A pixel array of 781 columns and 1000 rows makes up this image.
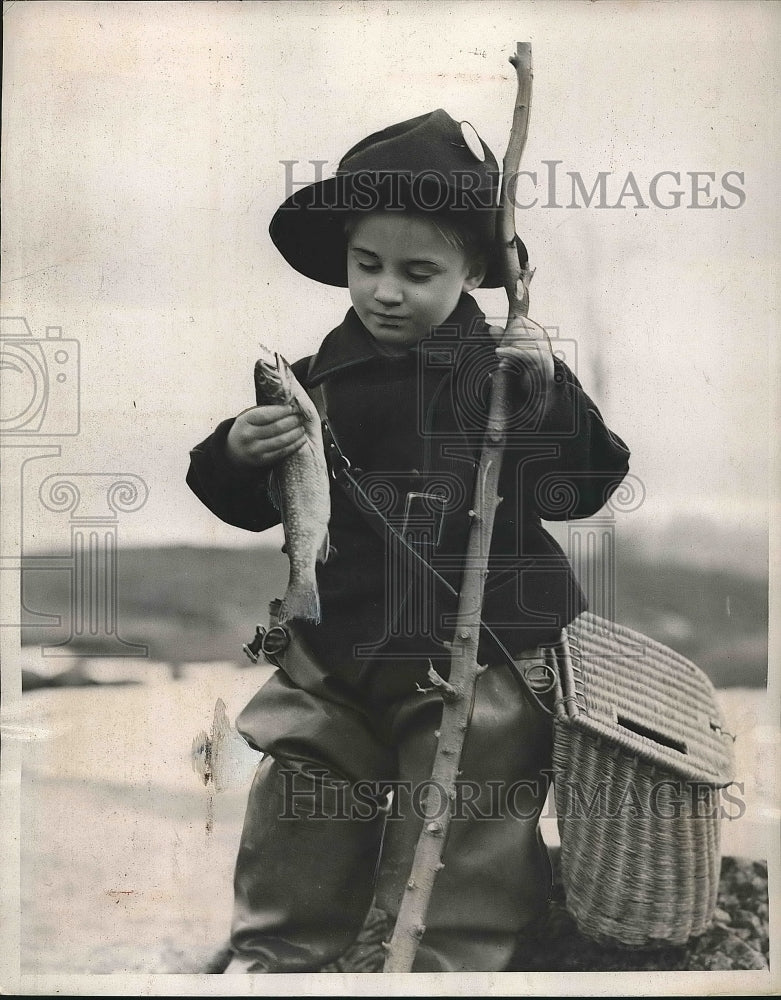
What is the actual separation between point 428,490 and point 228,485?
421 millimetres

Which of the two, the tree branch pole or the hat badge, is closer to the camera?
the tree branch pole

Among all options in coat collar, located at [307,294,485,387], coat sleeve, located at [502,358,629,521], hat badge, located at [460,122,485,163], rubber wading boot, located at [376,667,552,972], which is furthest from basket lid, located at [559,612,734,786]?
hat badge, located at [460,122,485,163]

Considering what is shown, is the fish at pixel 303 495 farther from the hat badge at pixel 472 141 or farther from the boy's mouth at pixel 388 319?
the hat badge at pixel 472 141

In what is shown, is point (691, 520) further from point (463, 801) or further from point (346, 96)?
point (346, 96)

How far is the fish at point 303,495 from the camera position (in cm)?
230

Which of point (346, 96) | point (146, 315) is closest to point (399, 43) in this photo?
point (346, 96)

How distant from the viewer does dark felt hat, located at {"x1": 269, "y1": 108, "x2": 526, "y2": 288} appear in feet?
7.57

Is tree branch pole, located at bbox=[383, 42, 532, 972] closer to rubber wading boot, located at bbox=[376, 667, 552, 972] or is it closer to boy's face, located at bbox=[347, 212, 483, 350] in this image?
rubber wading boot, located at bbox=[376, 667, 552, 972]

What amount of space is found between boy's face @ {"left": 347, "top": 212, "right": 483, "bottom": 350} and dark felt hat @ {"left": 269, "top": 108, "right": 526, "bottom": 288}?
0.13 feet

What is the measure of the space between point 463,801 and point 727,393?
41.2 inches

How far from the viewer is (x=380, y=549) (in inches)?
90.9

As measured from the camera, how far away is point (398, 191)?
2311 millimetres

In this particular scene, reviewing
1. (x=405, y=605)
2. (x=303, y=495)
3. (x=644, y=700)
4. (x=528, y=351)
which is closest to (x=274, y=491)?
(x=303, y=495)

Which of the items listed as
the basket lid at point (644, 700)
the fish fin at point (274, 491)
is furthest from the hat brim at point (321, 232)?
the basket lid at point (644, 700)
